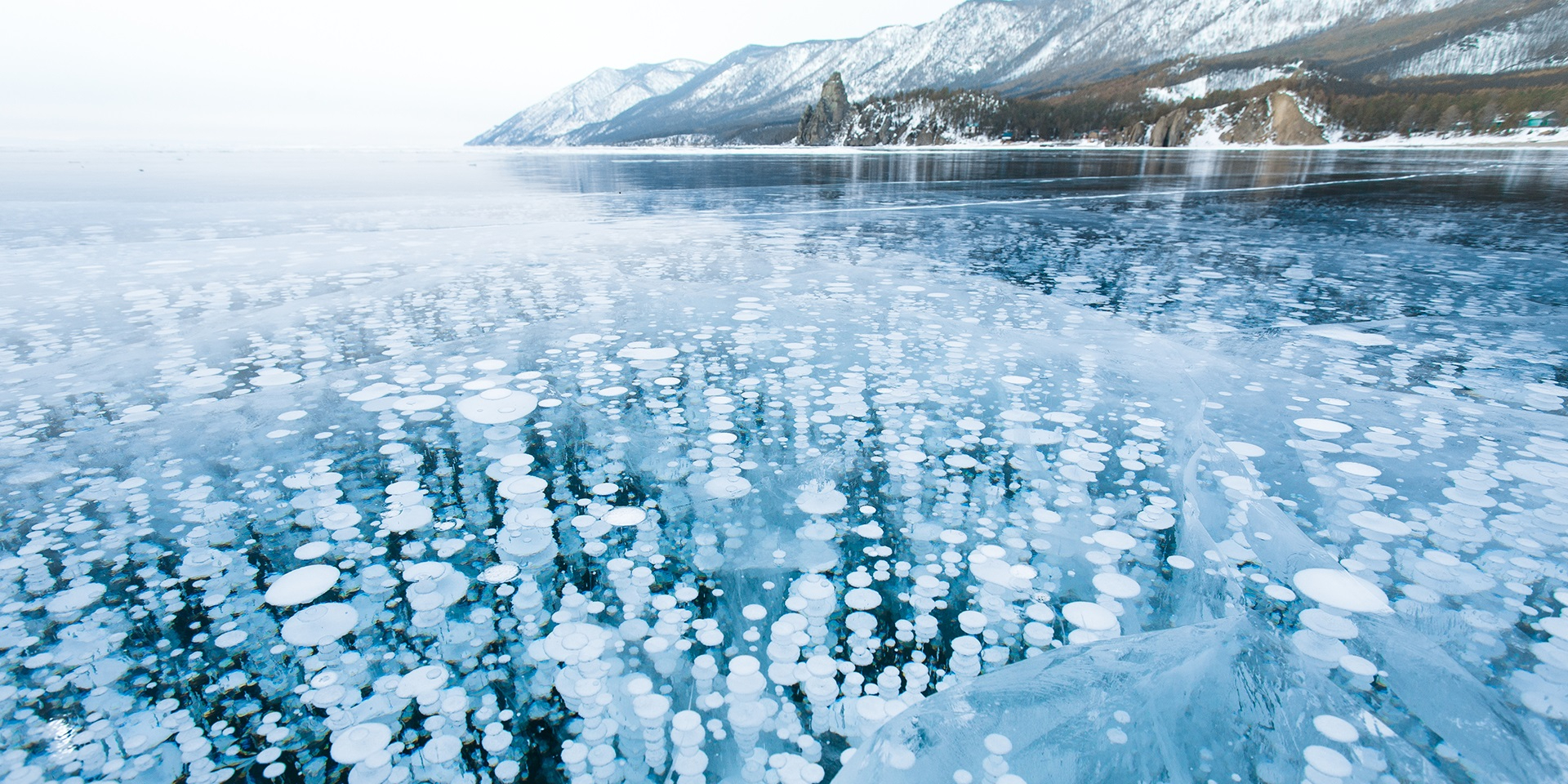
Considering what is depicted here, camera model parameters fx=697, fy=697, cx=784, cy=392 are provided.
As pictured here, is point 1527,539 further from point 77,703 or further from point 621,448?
point 77,703

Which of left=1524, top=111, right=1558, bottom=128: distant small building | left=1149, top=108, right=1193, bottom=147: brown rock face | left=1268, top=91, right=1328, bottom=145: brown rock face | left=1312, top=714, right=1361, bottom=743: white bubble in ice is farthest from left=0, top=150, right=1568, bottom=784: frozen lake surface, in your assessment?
left=1524, top=111, right=1558, bottom=128: distant small building

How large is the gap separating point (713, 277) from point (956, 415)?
3.82m

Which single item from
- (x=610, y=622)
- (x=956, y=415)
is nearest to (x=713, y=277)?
(x=956, y=415)

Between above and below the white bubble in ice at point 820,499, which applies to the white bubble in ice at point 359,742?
below

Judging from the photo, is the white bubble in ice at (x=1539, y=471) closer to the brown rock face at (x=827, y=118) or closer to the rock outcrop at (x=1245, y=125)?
the rock outcrop at (x=1245, y=125)

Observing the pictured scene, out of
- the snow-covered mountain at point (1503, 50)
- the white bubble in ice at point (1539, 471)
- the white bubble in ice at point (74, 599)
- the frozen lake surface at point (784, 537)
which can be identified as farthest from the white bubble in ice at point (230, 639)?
the snow-covered mountain at point (1503, 50)

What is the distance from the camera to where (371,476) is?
2.75 metres

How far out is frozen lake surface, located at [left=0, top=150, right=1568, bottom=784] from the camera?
159 centimetres

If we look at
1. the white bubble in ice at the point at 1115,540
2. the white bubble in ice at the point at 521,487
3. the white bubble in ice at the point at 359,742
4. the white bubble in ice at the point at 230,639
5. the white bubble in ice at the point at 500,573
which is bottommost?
the white bubble in ice at the point at 359,742

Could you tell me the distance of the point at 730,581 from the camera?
214cm

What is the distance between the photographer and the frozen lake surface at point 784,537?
62.7 inches

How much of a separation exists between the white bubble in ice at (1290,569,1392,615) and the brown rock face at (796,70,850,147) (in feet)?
381

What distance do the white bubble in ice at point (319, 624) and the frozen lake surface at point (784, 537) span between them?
0.01 m

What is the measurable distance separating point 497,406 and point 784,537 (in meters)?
Answer: 1.88
